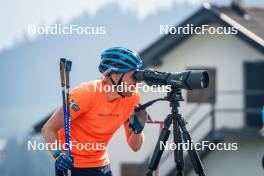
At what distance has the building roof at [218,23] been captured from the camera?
21859 mm

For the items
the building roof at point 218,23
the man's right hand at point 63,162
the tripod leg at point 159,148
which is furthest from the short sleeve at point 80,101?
the building roof at point 218,23

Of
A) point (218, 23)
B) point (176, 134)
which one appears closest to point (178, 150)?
point (176, 134)

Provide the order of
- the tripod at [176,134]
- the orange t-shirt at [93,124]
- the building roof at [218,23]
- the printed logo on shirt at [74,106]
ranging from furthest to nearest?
the building roof at [218,23], the orange t-shirt at [93,124], the printed logo on shirt at [74,106], the tripod at [176,134]

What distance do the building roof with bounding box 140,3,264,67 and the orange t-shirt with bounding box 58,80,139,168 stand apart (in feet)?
50.9

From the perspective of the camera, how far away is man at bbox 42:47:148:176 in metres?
6.08

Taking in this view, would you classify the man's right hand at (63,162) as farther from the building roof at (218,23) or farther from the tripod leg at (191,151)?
the building roof at (218,23)

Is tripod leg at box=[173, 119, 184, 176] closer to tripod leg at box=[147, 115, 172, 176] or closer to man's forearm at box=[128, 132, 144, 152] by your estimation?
tripod leg at box=[147, 115, 172, 176]

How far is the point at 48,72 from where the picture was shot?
66.1 m

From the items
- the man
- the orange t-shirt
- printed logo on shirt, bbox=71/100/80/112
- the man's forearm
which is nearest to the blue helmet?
the man

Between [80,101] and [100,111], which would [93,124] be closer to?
[100,111]

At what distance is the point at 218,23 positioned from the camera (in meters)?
22.0

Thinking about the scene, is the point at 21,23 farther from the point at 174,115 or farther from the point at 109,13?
the point at 109,13

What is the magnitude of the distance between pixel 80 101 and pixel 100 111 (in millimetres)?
198

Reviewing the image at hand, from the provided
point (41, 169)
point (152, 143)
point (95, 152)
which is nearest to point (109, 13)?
point (41, 169)
